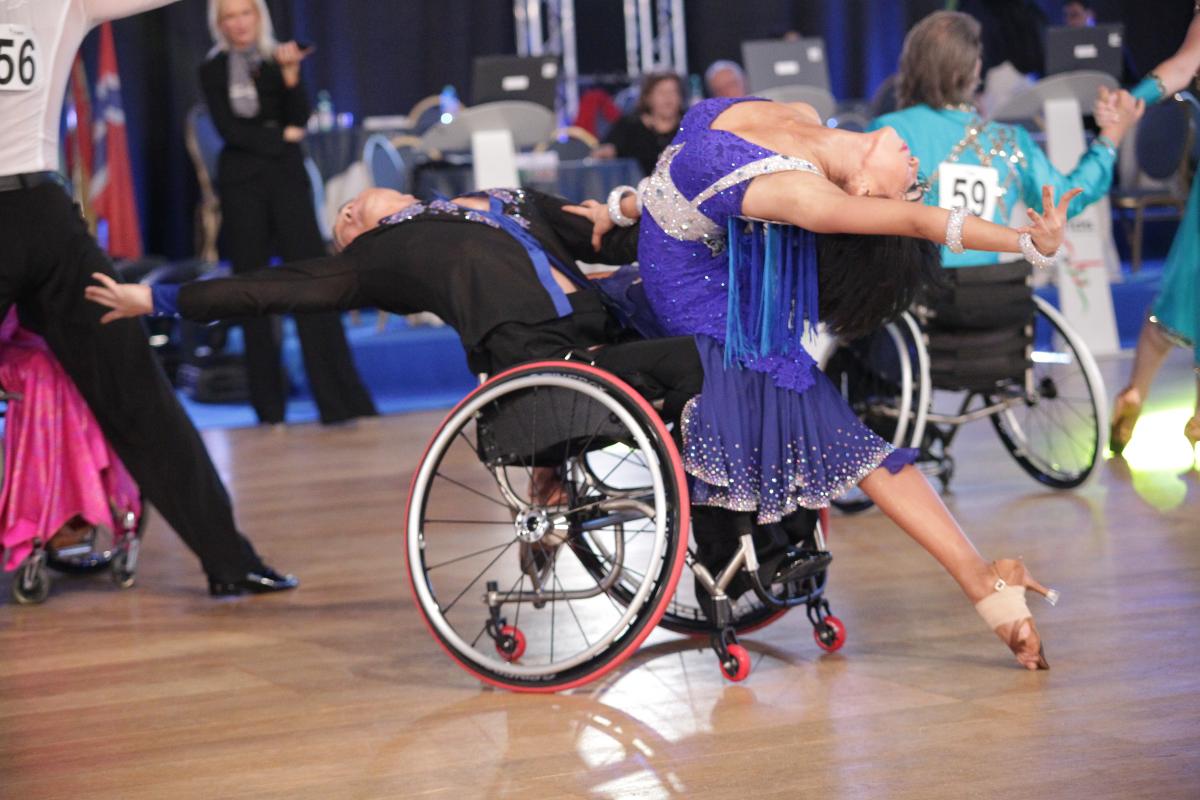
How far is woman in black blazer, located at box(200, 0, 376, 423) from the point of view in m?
5.48

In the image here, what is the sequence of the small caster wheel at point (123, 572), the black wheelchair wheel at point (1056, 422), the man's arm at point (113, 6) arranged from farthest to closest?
1. the black wheelchair wheel at point (1056, 422)
2. the small caster wheel at point (123, 572)
3. the man's arm at point (113, 6)

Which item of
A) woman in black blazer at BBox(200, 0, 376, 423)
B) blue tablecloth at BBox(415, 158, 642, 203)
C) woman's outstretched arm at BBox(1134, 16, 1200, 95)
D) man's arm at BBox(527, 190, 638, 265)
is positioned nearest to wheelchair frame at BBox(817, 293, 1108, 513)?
woman's outstretched arm at BBox(1134, 16, 1200, 95)

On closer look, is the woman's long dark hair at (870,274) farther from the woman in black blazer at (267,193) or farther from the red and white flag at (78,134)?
the red and white flag at (78,134)

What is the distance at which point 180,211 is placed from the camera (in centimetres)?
995

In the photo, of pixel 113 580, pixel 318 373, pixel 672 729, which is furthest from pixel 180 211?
pixel 672 729

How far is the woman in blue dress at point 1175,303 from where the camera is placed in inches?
127

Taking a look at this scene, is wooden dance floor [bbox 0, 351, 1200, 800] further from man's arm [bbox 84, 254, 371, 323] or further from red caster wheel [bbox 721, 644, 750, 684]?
man's arm [bbox 84, 254, 371, 323]

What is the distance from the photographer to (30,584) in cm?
335

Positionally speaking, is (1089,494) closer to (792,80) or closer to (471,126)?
(471,126)

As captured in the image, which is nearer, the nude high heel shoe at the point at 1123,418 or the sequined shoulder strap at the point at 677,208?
the sequined shoulder strap at the point at 677,208

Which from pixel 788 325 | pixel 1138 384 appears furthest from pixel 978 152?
pixel 788 325

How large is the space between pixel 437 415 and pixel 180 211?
4.81 m

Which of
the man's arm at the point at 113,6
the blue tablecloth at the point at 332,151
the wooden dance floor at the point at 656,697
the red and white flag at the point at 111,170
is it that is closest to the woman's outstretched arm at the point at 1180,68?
the wooden dance floor at the point at 656,697

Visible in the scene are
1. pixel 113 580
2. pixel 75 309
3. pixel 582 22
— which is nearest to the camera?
pixel 75 309
